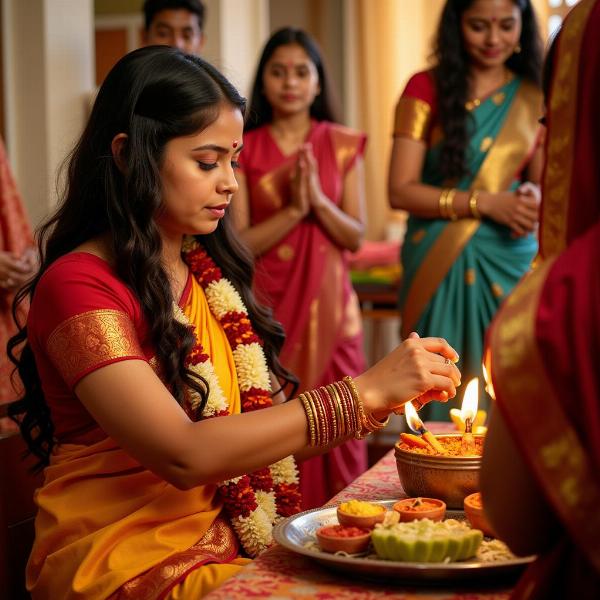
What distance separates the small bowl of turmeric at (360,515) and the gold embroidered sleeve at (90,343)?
434 millimetres

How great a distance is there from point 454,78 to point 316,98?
0.71 metres

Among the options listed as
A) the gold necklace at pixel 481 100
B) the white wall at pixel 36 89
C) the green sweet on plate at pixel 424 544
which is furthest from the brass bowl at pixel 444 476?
the white wall at pixel 36 89

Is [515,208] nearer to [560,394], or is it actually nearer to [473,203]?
[473,203]

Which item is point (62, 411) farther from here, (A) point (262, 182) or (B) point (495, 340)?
(A) point (262, 182)

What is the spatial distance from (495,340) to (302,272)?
2.77m

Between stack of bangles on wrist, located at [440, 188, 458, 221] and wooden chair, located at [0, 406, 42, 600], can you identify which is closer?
wooden chair, located at [0, 406, 42, 600]

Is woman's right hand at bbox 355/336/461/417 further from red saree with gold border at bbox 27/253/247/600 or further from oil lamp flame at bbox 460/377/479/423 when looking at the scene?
red saree with gold border at bbox 27/253/247/600

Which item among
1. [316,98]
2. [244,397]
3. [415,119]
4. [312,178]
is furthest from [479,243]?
[244,397]

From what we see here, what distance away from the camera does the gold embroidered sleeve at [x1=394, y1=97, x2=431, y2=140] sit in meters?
3.52

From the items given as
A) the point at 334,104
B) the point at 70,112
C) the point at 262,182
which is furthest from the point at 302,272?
the point at 70,112

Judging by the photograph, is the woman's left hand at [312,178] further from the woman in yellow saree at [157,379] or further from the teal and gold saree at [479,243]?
the woman in yellow saree at [157,379]

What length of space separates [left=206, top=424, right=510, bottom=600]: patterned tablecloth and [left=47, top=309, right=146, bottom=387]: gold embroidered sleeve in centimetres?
41

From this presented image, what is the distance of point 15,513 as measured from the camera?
73.4 inches

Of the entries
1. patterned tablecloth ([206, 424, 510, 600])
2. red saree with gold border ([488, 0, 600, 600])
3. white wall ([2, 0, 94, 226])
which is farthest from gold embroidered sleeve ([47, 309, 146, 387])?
white wall ([2, 0, 94, 226])
